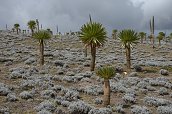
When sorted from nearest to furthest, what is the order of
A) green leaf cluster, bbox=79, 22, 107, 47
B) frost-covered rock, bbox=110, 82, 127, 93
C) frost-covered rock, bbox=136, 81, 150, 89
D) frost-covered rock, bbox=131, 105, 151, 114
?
frost-covered rock, bbox=131, 105, 151, 114
frost-covered rock, bbox=110, 82, 127, 93
frost-covered rock, bbox=136, 81, 150, 89
green leaf cluster, bbox=79, 22, 107, 47

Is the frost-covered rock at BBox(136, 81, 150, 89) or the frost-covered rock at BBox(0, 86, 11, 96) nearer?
the frost-covered rock at BBox(0, 86, 11, 96)

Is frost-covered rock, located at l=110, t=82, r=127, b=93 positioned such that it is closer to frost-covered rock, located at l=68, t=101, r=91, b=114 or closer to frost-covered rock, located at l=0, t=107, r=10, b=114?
frost-covered rock, located at l=68, t=101, r=91, b=114

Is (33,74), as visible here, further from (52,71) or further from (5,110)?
(5,110)

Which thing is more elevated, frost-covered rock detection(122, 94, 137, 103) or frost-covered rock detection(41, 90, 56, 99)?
frost-covered rock detection(41, 90, 56, 99)

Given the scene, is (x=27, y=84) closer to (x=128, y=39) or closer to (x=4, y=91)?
(x=4, y=91)

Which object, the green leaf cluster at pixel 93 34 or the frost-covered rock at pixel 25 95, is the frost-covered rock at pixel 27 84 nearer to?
the frost-covered rock at pixel 25 95

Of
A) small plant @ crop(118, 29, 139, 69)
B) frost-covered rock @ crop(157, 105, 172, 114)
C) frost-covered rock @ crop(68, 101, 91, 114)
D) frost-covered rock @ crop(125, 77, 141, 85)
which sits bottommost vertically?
frost-covered rock @ crop(157, 105, 172, 114)

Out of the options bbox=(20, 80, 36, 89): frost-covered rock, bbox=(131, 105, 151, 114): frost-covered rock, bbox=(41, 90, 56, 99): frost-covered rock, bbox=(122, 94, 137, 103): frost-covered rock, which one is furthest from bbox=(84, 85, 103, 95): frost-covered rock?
bbox=(131, 105, 151, 114): frost-covered rock

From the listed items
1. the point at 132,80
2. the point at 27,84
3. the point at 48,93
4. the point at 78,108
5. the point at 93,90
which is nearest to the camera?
the point at 78,108

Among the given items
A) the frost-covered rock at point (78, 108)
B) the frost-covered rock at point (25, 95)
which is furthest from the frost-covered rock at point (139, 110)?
the frost-covered rock at point (25, 95)

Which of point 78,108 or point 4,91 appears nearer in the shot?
point 78,108

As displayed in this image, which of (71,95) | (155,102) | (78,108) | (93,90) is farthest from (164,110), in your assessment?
(71,95)

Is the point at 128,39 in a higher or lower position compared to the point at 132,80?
higher

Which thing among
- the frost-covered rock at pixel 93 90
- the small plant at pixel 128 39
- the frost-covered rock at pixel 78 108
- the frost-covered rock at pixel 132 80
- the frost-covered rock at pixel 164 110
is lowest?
the frost-covered rock at pixel 164 110
